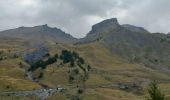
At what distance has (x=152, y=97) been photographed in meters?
51.7

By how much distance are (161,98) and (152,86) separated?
74.4 inches

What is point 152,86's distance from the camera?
5209cm

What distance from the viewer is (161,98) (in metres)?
51.4

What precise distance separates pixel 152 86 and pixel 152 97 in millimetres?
1415

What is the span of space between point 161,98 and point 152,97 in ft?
3.66
